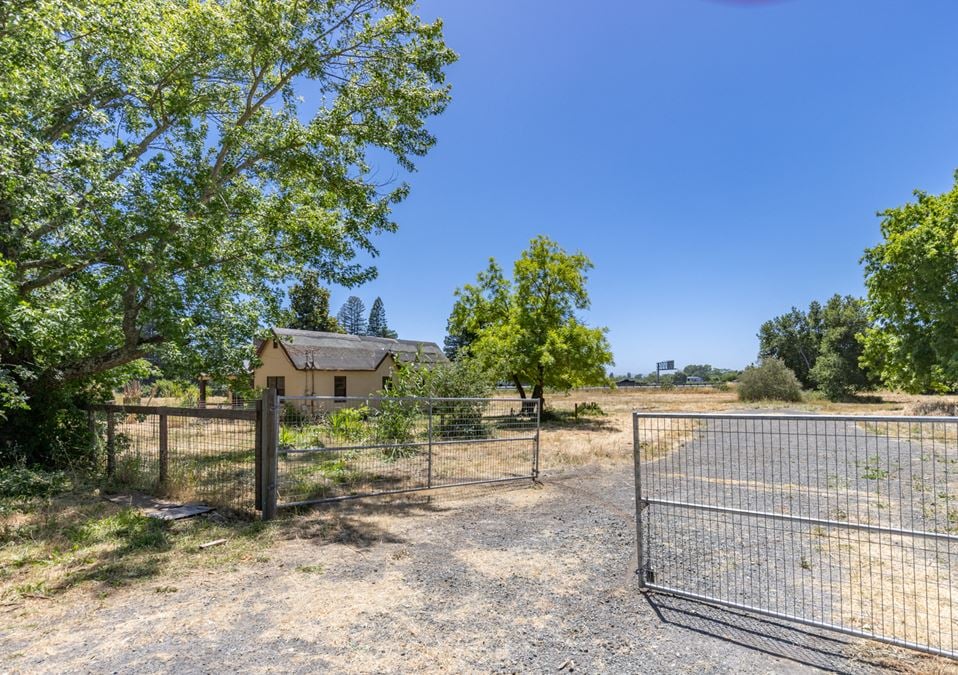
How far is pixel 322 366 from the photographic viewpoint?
25.5 m

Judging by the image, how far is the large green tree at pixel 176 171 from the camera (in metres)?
7.31

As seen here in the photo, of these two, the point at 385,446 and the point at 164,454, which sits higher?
the point at 385,446

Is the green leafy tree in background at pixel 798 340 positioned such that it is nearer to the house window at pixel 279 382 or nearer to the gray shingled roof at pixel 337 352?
the gray shingled roof at pixel 337 352

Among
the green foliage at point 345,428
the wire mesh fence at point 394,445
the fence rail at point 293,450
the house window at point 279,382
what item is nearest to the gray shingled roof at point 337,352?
the house window at point 279,382

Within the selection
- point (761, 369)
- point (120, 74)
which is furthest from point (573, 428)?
point (761, 369)

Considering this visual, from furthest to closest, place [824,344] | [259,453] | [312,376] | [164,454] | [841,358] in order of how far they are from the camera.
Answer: [824,344] → [841,358] → [312,376] → [164,454] → [259,453]

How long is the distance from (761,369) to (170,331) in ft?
167

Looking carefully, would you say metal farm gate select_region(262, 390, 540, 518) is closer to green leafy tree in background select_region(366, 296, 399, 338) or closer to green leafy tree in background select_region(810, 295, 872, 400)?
Answer: green leafy tree in background select_region(810, 295, 872, 400)

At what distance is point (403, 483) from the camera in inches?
360

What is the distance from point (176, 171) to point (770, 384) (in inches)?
1981

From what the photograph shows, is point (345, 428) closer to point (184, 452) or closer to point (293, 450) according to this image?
point (293, 450)

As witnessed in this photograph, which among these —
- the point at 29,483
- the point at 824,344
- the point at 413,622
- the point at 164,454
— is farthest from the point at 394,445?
the point at 824,344

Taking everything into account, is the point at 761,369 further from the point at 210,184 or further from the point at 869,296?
the point at 210,184

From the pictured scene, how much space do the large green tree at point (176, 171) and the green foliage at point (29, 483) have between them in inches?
45.0
